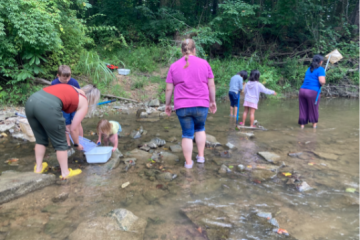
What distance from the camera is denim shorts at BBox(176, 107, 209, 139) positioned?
10.6ft

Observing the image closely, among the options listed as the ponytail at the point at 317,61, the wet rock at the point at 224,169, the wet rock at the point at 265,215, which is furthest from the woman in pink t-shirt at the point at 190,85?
the ponytail at the point at 317,61

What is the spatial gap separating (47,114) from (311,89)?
18.4ft

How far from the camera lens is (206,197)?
9.11ft

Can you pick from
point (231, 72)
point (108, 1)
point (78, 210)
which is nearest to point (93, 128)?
point (78, 210)

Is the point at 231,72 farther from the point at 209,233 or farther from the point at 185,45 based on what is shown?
the point at 209,233

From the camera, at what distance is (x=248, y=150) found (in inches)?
173

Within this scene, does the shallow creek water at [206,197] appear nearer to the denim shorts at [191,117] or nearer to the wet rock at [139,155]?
the wet rock at [139,155]

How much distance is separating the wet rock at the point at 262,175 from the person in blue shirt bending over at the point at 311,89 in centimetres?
327

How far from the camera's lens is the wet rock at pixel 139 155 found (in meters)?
3.93

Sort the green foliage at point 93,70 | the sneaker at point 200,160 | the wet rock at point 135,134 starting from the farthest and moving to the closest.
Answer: the green foliage at point 93,70 → the wet rock at point 135,134 → the sneaker at point 200,160

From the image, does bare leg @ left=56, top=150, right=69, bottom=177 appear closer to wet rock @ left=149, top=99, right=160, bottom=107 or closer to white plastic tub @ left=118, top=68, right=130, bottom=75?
wet rock @ left=149, top=99, right=160, bottom=107

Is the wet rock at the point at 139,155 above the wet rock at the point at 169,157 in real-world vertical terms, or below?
below

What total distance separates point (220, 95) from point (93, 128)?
5.89 metres

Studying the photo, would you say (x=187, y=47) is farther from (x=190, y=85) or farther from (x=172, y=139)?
(x=172, y=139)
